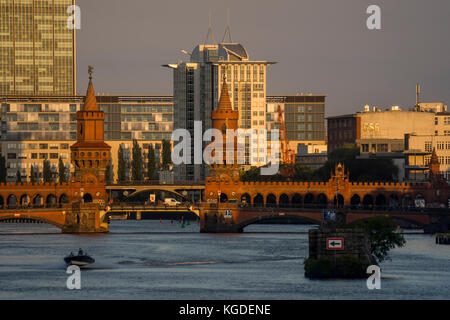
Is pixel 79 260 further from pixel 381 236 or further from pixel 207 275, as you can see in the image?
pixel 381 236

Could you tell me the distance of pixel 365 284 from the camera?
457 ft

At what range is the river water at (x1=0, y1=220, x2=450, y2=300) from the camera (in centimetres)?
13750

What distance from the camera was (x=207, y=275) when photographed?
15712cm

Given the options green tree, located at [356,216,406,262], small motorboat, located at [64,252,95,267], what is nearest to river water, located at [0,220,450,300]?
small motorboat, located at [64,252,95,267]

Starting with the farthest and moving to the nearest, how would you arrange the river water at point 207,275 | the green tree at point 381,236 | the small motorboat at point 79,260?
the small motorboat at point 79,260, the green tree at point 381,236, the river water at point 207,275

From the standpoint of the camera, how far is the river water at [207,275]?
451 ft

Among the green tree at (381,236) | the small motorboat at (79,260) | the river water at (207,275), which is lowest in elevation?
the river water at (207,275)

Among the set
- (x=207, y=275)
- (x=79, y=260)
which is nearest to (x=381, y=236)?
(x=207, y=275)

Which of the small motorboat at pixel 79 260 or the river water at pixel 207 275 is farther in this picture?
the small motorboat at pixel 79 260

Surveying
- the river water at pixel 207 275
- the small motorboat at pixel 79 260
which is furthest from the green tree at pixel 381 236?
the small motorboat at pixel 79 260

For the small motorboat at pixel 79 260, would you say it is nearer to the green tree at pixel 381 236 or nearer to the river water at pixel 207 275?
the river water at pixel 207 275

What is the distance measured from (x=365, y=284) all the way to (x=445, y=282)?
485 inches

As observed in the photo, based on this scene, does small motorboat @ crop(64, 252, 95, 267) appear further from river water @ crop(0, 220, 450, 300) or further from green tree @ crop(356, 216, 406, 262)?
green tree @ crop(356, 216, 406, 262)
